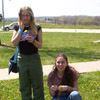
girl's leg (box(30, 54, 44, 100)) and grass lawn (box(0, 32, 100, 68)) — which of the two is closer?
girl's leg (box(30, 54, 44, 100))

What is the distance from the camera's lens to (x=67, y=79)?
3328mm

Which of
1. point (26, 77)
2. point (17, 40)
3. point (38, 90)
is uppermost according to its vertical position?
point (17, 40)

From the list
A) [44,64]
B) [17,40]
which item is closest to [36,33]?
[17,40]

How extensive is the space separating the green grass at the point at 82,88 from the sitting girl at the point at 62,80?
40.6 inches

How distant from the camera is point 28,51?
3.37 m

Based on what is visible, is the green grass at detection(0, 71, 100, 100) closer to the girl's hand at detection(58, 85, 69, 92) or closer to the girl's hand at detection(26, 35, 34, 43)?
the girl's hand at detection(58, 85, 69, 92)

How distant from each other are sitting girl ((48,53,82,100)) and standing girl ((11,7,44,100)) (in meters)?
0.31

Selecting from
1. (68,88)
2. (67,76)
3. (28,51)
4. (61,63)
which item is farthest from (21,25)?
(68,88)

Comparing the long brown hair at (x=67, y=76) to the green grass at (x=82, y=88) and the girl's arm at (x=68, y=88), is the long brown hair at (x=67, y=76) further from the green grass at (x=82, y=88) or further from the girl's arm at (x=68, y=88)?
the green grass at (x=82, y=88)

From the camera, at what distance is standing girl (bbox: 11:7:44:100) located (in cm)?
323

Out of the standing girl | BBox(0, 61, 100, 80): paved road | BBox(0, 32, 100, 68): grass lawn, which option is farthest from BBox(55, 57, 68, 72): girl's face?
BBox(0, 32, 100, 68): grass lawn

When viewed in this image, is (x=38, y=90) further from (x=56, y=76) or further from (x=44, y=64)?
(x=44, y=64)

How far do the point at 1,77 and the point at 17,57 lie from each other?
96.5 inches

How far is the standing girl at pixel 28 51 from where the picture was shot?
3229 mm
